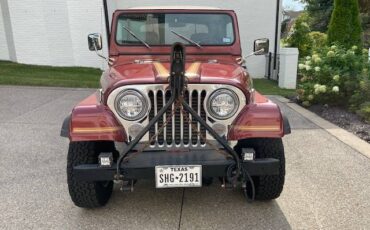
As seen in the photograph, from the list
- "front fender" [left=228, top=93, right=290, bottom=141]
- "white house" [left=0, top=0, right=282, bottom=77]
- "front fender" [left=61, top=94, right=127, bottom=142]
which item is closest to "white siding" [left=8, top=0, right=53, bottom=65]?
"white house" [left=0, top=0, right=282, bottom=77]

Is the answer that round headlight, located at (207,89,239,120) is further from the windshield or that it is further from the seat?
the seat

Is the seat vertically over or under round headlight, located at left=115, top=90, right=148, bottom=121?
over

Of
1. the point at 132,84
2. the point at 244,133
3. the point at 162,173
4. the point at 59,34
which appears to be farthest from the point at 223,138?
the point at 59,34

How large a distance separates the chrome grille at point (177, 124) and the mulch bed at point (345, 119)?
3.49 meters

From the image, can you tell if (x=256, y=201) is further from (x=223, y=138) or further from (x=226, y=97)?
(x=226, y=97)

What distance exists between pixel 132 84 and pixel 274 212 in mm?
1680

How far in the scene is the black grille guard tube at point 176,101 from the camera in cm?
255

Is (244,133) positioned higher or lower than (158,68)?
lower

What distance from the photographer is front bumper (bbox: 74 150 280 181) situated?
270 cm

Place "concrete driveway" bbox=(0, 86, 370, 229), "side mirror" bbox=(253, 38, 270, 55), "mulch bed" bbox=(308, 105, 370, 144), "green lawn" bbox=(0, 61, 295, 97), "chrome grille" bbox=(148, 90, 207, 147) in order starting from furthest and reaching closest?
"green lawn" bbox=(0, 61, 295, 97) → "mulch bed" bbox=(308, 105, 370, 144) → "side mirror" bbox=(253, 38, 270, 55) → "concrete driveway" bbox=(0, 86, 370, 229) → "chrome grille" bbox=(148, 90, 207, 147)

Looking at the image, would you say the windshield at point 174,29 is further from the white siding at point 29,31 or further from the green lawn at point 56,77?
the white siding at point 29,31

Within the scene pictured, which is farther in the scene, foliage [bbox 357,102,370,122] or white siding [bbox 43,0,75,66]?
white siding [bbox 43,0,75,66]

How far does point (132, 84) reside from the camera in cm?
276

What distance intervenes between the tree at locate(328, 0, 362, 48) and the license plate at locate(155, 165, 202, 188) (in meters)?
9.49
